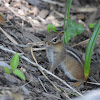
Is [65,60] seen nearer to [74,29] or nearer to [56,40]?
[56,40]

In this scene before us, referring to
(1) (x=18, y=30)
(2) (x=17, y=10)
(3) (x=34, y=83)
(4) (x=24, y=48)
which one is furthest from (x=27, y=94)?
(2) (x=17, y=10)

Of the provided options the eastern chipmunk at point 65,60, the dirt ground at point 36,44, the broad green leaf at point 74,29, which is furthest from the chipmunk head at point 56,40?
the broad green leaf at point 74,29

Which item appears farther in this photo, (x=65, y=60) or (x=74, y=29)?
(x=74, y=29)

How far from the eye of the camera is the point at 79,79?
5.06 m

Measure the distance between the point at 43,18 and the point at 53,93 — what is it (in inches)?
130

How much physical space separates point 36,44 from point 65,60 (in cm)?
93

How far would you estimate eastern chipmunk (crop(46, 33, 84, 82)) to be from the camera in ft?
15.7

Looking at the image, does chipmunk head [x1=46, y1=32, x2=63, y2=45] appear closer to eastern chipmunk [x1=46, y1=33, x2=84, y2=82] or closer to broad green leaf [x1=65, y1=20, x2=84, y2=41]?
eastern chipmunk [x1=46, y1=33, x2=84, y2=82]

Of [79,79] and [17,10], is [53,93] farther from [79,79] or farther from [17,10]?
[17,10]

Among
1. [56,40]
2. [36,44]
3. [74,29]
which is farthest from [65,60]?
[74,29]

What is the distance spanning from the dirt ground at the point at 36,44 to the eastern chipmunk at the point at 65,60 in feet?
0.63

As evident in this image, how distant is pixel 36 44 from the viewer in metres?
5.10

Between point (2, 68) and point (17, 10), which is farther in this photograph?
point (17, 10)

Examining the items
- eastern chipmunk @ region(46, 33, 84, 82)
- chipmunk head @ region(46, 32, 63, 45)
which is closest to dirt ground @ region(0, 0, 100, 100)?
eastern chipmunk @ region(46, 33, 84, 82)
